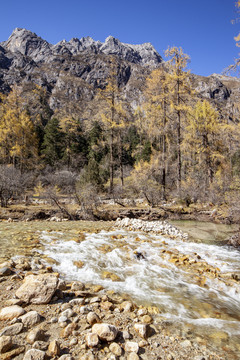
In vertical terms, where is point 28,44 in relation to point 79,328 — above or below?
above

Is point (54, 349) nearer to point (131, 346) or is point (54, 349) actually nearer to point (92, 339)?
point (92, 339)

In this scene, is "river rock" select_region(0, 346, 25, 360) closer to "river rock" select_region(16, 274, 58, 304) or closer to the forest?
"river rock" select_region(16, 274, 58, 304)

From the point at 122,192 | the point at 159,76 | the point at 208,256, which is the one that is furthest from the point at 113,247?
the point at 159,76

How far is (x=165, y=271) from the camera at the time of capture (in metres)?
4.49

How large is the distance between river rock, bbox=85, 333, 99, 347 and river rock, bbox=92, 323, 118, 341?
0.06 meters

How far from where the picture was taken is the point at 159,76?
47.0ft

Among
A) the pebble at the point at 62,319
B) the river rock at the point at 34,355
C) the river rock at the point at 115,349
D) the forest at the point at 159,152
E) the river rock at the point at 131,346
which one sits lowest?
the river rock at the point at 131,346

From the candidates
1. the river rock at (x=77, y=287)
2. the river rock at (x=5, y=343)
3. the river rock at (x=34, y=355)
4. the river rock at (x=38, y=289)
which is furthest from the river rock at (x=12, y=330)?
the river rock at (x=77, y=287)

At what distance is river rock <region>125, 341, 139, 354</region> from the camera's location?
1978 millimetres

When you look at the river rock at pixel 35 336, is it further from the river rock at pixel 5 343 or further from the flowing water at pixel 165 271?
the flowing water at pixel 165 271

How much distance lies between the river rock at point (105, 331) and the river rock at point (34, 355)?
59 centimetres

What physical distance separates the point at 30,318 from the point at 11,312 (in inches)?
10.8

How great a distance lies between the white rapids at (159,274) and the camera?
9.96 feet

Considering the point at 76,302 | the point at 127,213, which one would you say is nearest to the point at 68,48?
the point at 127,213
